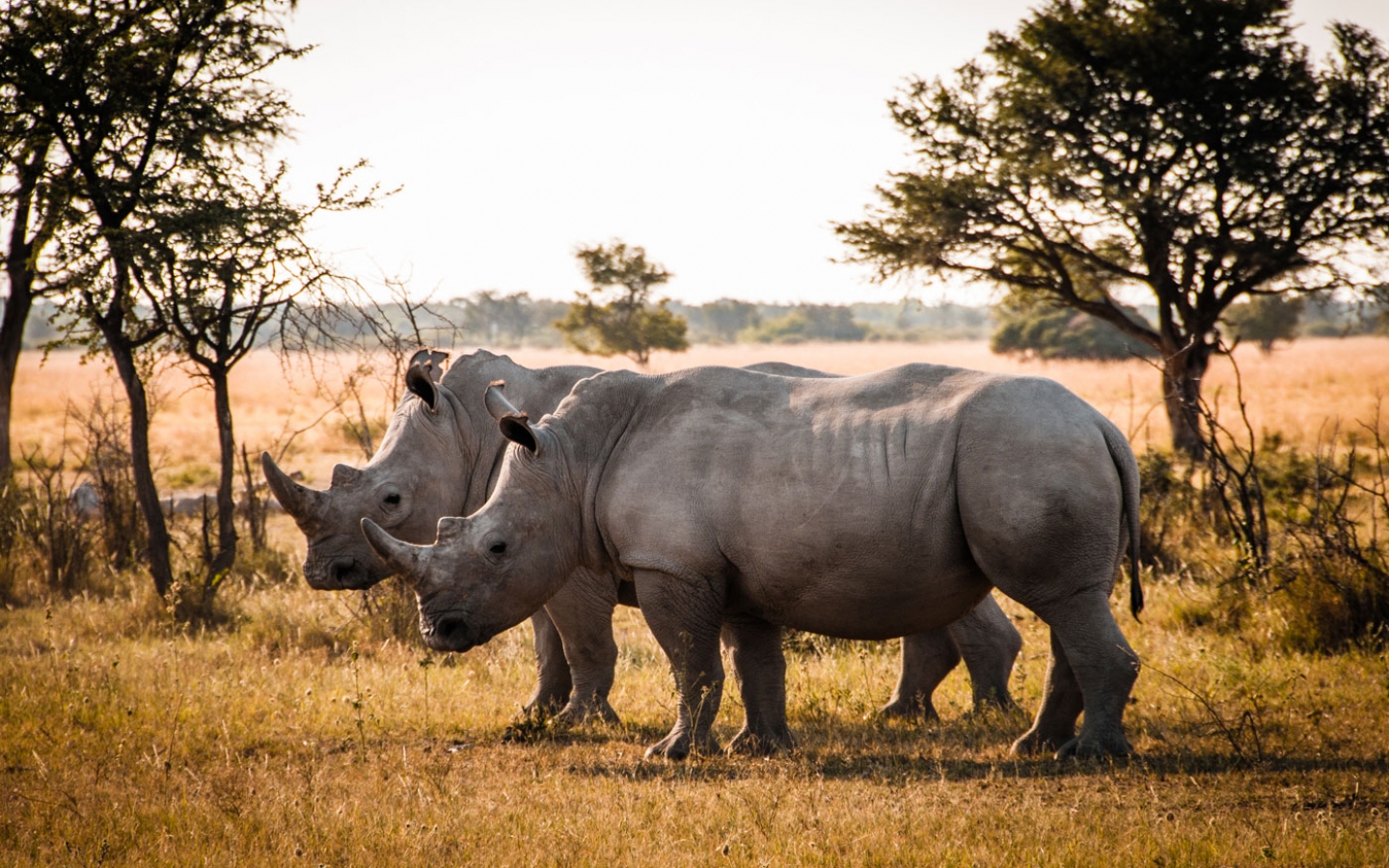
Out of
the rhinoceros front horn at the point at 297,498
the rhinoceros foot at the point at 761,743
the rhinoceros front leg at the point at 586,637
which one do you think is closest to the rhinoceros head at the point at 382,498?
the rhinoceros front horn at the point at 297,498

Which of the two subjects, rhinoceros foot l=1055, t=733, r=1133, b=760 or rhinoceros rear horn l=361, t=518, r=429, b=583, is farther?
rhinoceros rear horn l=361, t=518, r=429, b=583

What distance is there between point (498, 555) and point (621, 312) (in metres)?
37.4

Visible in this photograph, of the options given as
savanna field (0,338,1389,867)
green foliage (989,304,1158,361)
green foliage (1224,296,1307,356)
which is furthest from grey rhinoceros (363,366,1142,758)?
green foliage (1224,296,1307,356)

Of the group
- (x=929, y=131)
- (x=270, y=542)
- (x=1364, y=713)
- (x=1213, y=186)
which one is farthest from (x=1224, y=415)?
(x=1364, y=713)

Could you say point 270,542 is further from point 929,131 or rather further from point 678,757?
point 929,131

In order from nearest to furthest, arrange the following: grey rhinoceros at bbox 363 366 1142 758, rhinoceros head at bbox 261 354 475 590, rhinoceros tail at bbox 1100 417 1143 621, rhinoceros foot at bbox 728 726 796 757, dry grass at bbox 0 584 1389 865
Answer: dry grass at bbox 0 584 1389 865 < grey rhinoceros at bbox 363 366 1142 758 < rhinoceros tail at bbox 1100 417 1143 621 < rhinoceros foot at bbox 728 726 796 757 < rhinoceros head at bbox 261 354 475 590

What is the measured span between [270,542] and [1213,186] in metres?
15.0

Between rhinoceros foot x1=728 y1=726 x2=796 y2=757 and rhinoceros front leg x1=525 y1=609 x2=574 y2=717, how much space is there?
1.51 m

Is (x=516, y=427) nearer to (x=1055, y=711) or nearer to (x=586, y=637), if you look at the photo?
(x=586, y=637)

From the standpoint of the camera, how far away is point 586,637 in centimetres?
695

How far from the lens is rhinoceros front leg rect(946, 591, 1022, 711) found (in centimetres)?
693

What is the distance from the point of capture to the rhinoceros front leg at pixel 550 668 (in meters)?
7.33

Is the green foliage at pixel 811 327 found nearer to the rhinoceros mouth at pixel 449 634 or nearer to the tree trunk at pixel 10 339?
the tree trunk at pixel 10 339

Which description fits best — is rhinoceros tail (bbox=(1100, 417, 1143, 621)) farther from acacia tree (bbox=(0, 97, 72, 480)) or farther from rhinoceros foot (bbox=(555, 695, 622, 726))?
acacia tree (bbox=(0, 97, 72, 480))
